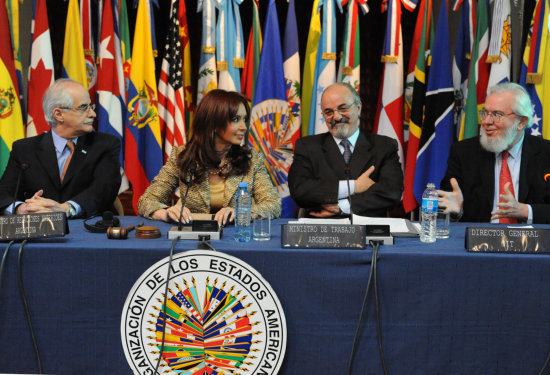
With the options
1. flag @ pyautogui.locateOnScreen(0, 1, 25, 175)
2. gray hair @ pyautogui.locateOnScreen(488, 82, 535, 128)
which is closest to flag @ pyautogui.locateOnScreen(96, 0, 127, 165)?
flag @ pyautogui.locateOnScreen(0, 1, 25, 175)

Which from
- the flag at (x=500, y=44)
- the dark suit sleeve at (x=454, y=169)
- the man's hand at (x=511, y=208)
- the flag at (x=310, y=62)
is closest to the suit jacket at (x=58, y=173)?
the flag at (x=310, y=62)

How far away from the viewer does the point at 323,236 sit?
1.74m

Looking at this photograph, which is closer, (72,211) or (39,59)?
(72,211)

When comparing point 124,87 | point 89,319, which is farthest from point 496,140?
point 124,87

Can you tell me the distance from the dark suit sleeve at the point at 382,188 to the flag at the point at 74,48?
2.27m

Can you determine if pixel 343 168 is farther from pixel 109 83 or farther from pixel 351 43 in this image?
pixel 109 83

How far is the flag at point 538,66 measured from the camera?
3514mm

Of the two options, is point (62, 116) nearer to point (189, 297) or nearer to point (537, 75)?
point (189, 297)

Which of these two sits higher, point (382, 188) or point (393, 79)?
point (393, 79)

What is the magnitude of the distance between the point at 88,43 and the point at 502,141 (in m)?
3.01

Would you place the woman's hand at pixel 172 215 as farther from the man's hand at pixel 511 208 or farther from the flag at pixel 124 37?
the flag at pixel 124 37

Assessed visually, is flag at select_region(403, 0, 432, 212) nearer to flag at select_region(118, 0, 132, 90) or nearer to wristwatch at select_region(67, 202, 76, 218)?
flag at select_region(118, 0, 132, 90)

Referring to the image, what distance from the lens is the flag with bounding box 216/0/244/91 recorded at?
389cm

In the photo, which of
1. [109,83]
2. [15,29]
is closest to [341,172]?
[109,83]
